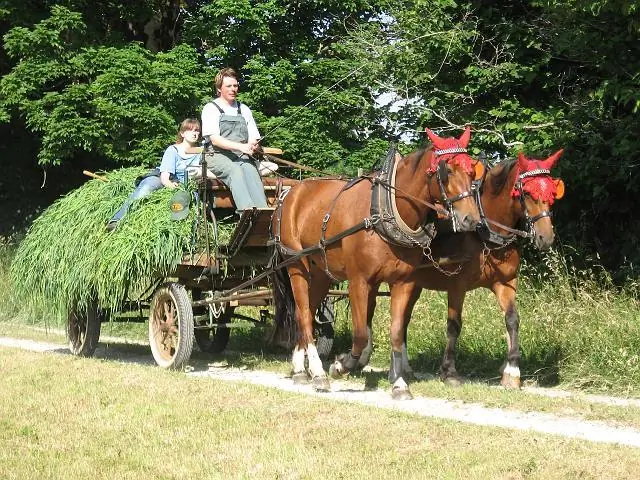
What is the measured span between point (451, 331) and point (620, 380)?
1605mm

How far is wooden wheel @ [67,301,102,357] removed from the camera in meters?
11.0

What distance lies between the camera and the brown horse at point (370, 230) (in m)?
7.92

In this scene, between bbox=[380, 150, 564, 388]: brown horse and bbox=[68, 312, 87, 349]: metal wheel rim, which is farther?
bbox=[68, 312, 87, 349]: metal wheel rim

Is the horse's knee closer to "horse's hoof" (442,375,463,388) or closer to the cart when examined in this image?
"horse's hoof" (442,375,463,388)

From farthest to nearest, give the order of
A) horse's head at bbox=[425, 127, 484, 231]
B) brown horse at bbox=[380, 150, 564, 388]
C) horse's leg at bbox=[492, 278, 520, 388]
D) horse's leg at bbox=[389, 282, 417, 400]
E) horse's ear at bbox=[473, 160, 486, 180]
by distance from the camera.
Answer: horse's leg at bbox=[492, 278, 520, 388] → horse's ear at bbox=[473, 160, 486, 180] → brown horse at bbox=[380, 150, 564, 388] → horse's leg at bbox=[389, 282, 417, 400] → horse's head at bbox=[425, 127, 484, 231]

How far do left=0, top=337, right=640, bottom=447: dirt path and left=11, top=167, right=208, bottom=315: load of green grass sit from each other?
46.5 inches

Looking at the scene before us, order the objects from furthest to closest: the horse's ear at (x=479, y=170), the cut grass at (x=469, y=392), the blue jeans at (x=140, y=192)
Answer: the blue jeans at (x=140, y=192) < the horse's ear at (x=479, y=170) < the cut grass at (x=469, y=392)

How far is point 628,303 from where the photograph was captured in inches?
410

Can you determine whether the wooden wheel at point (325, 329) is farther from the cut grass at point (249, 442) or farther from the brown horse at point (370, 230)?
the cut grass at point (249, 442)

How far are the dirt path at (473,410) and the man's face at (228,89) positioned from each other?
277cm

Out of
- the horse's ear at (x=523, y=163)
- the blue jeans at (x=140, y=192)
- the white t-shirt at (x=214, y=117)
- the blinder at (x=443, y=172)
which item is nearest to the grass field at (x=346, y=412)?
the blue jeans at (x=140, y=192)

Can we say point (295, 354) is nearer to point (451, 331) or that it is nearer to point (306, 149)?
point (451, 331)

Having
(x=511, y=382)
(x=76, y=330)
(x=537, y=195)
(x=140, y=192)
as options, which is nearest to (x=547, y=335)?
(x=511, y=382)

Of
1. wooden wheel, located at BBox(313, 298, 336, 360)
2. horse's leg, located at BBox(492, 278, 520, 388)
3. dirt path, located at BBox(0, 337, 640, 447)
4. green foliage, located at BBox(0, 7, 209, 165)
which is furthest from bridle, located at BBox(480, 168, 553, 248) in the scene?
green foliage, located at BBox(0, 7, 209, 165)
